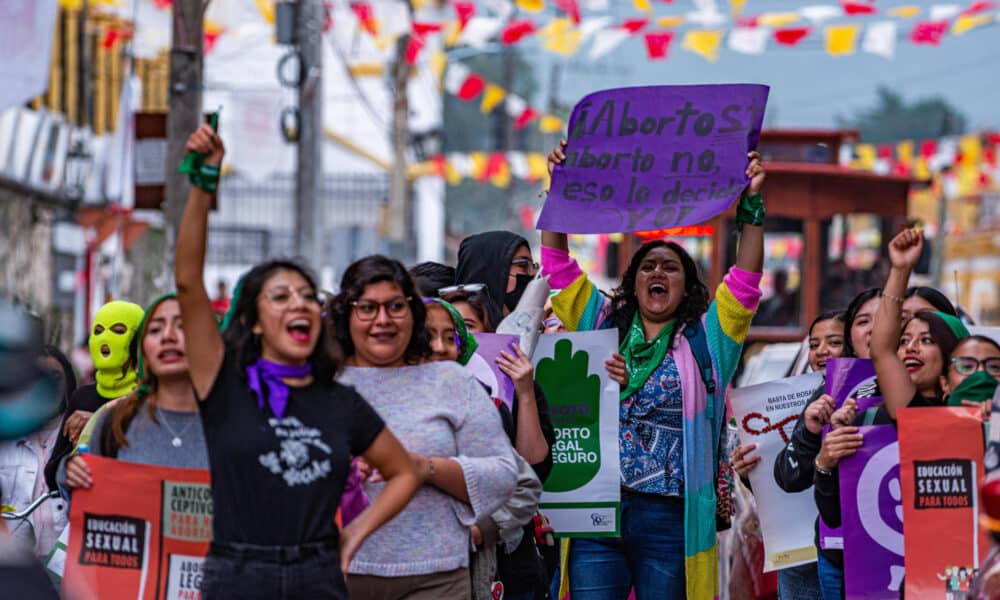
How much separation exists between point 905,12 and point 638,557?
50.1 ft

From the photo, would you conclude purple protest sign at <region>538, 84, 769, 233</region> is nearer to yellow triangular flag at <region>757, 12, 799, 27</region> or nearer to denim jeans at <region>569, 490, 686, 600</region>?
denim jeans at <region>569, 490, 686, 600</region>

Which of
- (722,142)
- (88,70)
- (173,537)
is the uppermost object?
(88,70)

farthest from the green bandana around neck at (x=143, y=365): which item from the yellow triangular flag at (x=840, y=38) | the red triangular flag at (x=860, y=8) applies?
the yellow triangular flag at (x=840, y=38)

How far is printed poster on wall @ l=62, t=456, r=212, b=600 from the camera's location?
5184mm

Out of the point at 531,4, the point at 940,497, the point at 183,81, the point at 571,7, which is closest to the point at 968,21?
the point at 571,7

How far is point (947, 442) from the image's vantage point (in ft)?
18.4

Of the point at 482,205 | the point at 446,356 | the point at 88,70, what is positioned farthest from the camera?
the point at 482,205

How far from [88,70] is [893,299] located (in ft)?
79.2

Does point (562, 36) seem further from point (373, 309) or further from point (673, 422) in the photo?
point (373, 309)

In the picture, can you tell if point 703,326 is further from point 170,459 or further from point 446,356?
point 170,459

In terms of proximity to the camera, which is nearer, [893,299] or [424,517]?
[424,517]

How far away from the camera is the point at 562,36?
2247 centimetres

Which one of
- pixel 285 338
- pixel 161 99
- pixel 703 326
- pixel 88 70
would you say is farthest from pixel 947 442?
pixel 161 99

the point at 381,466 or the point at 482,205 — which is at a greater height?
the point at 482,205
